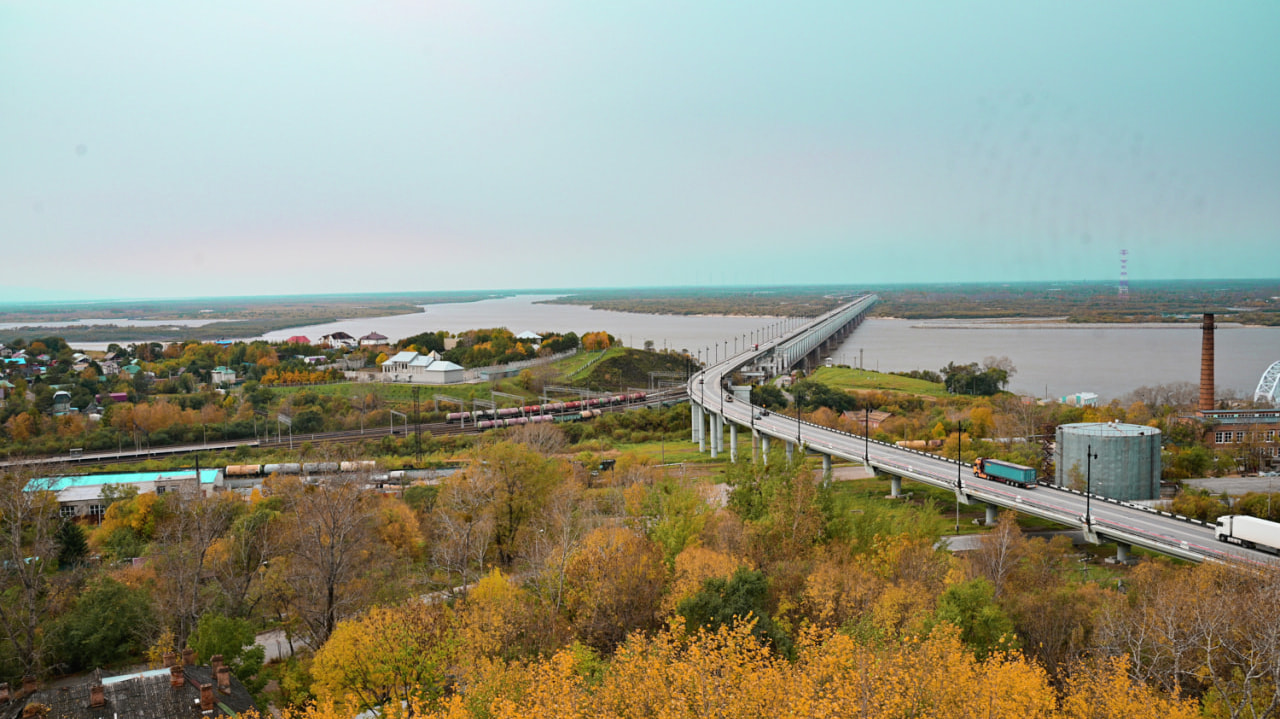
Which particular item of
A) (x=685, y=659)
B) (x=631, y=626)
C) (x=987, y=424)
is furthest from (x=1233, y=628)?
(x=987, y=424)

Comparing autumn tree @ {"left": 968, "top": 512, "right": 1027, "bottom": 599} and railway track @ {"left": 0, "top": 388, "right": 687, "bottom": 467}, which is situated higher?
autumn tree @ {"left": 968, "top": 512, "right": 1027, "bottom": 599}

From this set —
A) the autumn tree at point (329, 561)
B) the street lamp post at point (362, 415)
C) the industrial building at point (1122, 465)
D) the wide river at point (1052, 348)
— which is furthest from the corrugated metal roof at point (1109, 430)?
the street lamp post at point (362, 415)

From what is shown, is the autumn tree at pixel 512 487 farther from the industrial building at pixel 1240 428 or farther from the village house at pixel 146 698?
the industrial building at pixel 1240 428

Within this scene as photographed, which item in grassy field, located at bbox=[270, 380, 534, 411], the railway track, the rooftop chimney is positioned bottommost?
the railway track

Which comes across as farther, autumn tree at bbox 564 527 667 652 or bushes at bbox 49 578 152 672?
bushes at bbox 49 578 152 672

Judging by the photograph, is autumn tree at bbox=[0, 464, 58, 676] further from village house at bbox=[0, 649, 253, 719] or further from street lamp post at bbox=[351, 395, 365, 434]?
street lamp post at bbox=[351, 395, 365, 434]

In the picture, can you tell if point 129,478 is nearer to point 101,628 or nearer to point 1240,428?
point 101,628

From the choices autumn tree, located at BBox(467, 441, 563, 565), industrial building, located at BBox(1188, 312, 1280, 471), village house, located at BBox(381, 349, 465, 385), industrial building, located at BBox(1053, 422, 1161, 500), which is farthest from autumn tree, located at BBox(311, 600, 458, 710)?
village house, located at BBox(381, 349, 465, 385)

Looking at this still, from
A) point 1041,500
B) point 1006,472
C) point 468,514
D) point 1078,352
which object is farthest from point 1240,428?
point 1078,352
